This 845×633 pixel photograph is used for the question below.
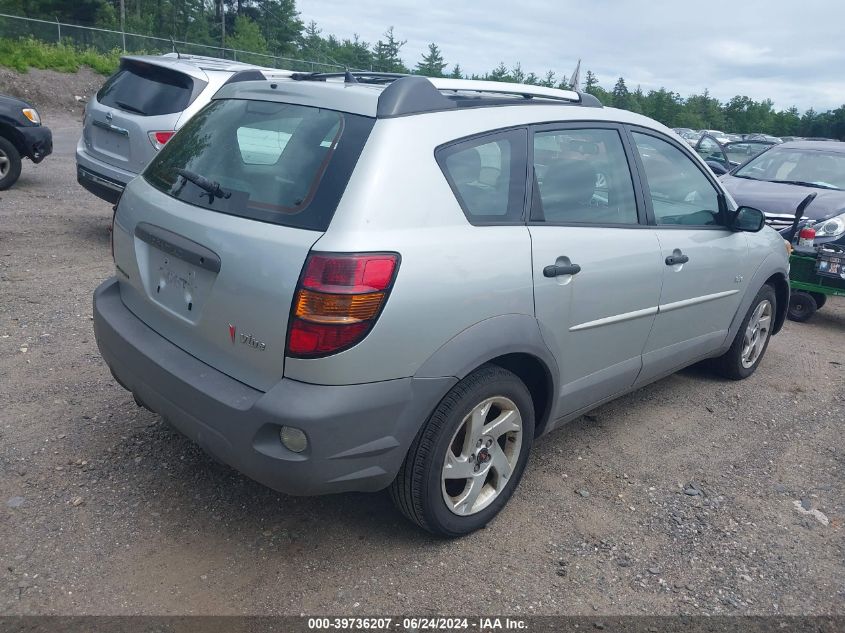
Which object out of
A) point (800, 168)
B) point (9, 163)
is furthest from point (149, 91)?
point (800, 168)

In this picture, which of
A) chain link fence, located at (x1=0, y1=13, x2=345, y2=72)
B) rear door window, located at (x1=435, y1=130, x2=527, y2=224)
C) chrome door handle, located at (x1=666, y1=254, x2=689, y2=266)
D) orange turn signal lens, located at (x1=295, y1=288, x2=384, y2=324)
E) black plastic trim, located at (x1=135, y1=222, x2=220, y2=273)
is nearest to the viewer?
orange turn signal lens, located at (x1=295, y1=288, x2=384, y2=324)

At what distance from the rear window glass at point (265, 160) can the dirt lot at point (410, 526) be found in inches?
53.6

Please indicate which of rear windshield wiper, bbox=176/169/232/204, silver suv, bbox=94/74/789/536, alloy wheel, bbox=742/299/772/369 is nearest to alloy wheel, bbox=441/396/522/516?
silver suv, bbox=94/74/789/536

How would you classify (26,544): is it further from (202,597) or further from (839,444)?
(839,444)

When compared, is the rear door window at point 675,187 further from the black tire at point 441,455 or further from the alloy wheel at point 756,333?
the black tire at point 441,455

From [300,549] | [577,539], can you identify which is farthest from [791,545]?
[300,549]

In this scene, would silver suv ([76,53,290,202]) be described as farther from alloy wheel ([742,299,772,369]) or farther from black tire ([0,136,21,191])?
alloy wheel ([742,299,772,369])

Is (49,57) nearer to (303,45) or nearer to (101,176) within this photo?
(101,176)

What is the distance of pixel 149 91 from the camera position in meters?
7.08

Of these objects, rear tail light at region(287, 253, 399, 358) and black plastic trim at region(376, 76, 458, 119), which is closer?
rear tail light at region(287, 253, 399, 358)

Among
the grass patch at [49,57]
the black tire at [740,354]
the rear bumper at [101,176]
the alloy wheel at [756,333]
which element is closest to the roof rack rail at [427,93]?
the black tire at [740,354]

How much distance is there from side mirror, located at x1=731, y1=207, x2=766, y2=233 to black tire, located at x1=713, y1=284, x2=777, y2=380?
0.71 metres

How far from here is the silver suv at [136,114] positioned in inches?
269

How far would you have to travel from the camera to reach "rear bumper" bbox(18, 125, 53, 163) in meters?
9.28
